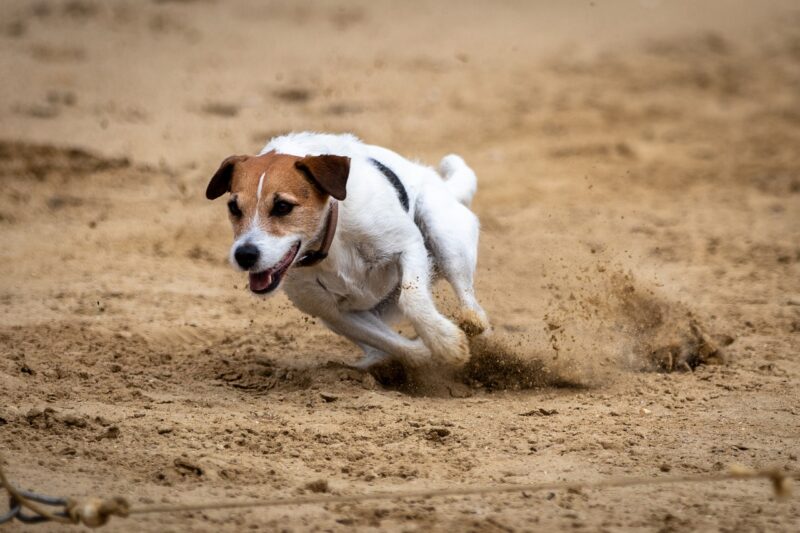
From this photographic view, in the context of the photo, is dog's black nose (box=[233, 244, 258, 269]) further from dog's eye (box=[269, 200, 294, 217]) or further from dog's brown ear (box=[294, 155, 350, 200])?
dog's brown ear (box=[294, 155, 350, 200])

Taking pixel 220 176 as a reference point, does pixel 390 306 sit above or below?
below

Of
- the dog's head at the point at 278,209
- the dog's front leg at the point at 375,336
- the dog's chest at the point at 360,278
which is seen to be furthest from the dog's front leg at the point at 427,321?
the dog's head at the point at 278,209

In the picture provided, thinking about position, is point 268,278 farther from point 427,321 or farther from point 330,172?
point 427,321

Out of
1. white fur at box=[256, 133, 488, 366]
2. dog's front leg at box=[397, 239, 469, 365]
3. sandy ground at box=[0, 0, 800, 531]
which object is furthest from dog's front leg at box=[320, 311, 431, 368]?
dog's front leg at box=[397, 239, 469, 365]

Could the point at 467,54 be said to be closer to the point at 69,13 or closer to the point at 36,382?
the point at 69,13

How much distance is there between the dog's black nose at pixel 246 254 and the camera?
5.38 metres

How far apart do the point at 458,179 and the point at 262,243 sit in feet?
6.88

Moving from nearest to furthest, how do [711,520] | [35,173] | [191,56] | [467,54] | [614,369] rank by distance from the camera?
[711,520]
[614,369]
[35,173]
[191,56]
[467,54]

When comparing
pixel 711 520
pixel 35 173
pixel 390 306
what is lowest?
pixel 711 520

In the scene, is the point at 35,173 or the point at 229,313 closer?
the point at 229,313

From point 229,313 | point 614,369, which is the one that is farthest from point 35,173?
Answer: point 614,369

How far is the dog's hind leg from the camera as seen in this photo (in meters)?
6.47

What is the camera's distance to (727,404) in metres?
5.94

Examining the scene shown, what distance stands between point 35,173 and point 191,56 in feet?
12.0
